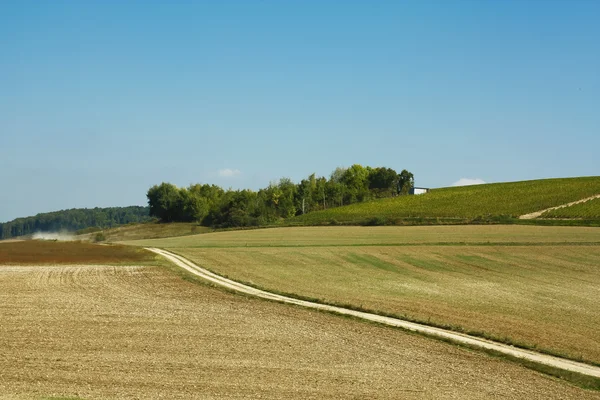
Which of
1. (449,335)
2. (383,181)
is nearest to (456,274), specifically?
(449,335)

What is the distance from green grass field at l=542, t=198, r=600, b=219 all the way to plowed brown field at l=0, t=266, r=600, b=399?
64.7 meters

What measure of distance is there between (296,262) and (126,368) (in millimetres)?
32001

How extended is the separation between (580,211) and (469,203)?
819 inches

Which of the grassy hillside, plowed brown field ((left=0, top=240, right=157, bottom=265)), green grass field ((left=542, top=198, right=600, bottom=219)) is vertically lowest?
plowed brown field ((left=0, top=240, right=157, bottom=265))

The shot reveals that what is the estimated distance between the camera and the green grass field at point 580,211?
83250mm

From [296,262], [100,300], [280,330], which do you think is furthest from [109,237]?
[280,330]

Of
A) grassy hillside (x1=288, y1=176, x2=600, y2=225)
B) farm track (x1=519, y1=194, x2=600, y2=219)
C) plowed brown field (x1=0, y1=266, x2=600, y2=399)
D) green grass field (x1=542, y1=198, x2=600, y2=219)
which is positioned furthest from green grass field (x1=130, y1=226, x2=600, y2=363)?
grassy hillside (x1=288, y1=176, x2=600, y2=225)

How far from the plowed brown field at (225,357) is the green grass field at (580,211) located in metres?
64.7

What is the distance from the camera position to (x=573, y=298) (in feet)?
105

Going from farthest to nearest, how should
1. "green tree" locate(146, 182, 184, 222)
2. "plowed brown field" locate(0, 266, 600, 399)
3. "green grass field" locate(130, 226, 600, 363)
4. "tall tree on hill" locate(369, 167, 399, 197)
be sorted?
"tall tree on hill" locate(369, 167, 399, 197), "green tree" locate(146, 182, 184, 222), "green grass field" locate(130, 226, 600, 363), "plowed brown field" locate(0, 266, 600, 399)

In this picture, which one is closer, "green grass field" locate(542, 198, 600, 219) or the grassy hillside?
"green grass field" locate(542, 198, 600, 219)

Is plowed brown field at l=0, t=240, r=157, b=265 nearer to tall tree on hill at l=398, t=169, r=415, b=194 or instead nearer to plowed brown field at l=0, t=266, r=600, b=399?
plowed brown field at l=0, t=266, r=600, b=399

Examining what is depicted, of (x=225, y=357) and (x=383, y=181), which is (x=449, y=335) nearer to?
(x=225, y=357)

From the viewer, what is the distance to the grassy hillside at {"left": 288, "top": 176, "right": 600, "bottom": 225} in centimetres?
9325
